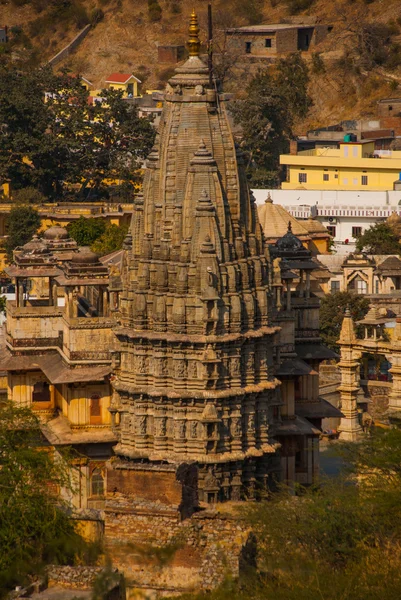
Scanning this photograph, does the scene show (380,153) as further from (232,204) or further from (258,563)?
(258,563)

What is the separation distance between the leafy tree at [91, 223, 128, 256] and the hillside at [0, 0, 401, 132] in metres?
51.2

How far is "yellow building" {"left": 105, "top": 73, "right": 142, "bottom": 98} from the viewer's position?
15212 centimetres

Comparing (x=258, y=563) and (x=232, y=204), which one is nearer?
(x=258, y=563)

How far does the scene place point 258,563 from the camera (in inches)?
1788

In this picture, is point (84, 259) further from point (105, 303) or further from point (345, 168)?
point (345, 168)

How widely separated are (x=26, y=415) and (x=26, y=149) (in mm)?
58488

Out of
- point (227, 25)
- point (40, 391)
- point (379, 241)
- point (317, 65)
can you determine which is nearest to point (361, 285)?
point (379, 241)

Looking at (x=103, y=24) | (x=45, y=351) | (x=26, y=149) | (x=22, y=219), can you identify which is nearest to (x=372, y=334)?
(x=45, y=351)

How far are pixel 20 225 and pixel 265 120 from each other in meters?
29.5

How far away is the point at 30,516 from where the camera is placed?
48.2 metres

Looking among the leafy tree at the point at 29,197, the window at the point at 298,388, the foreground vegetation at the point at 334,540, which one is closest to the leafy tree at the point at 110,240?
the leafy tree at the point at 29,197

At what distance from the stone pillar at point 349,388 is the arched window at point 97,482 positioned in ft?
39.8

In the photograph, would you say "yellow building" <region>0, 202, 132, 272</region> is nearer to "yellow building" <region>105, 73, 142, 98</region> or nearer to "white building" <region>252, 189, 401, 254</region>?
"white building" <region>252, 189, 401, 254</region>

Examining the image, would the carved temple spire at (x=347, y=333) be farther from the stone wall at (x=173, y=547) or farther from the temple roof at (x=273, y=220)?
the stone wall at (x=173, y=547)
